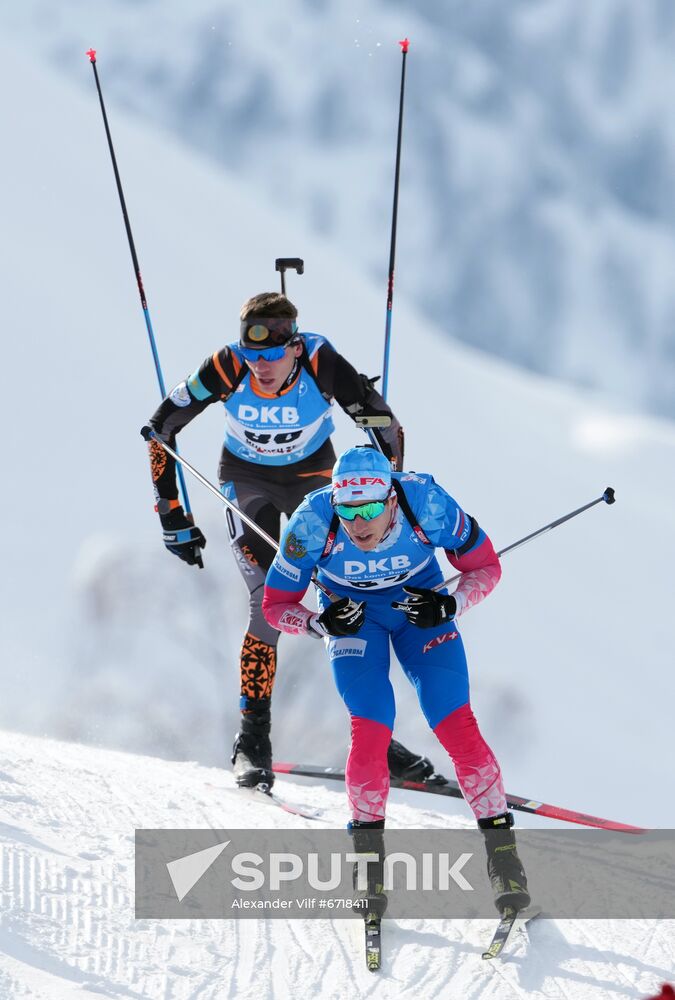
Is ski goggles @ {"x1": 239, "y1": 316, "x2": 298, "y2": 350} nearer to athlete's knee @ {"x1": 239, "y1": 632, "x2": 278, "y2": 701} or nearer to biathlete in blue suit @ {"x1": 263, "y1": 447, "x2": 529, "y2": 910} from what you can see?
biathlete in blue suit @ {"x1": 263, "y1": 447, "x2": 529, "y2": 910}

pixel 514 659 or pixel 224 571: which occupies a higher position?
pixel 514 659

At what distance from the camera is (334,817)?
6316mm

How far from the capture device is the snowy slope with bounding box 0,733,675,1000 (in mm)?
4195

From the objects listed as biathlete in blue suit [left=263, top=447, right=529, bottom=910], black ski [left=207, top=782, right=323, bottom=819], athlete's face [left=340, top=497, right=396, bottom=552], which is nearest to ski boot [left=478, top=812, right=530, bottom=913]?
biathlete in blue suit [left=263, top=447, right=529, bottom=910]

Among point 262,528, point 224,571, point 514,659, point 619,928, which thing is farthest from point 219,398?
point 514,659

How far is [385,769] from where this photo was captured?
15.9 ft

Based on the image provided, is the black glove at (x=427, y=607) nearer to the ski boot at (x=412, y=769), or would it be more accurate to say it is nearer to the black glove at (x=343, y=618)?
the black glove at (x=343, y=618)

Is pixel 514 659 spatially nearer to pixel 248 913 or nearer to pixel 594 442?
pixel 594 442

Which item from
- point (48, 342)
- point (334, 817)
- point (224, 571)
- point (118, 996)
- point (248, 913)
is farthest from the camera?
point (48, 342)

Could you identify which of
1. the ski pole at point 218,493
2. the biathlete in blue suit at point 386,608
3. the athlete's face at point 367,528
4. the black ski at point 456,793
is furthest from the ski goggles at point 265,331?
the black ski at point 456,793

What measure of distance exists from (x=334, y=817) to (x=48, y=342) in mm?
81604

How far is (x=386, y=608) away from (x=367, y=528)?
Answer: 1.59 feet

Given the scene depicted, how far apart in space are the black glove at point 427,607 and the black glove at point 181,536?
2.17 m

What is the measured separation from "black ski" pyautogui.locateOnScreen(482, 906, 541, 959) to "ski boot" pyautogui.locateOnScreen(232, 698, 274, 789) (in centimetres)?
214
